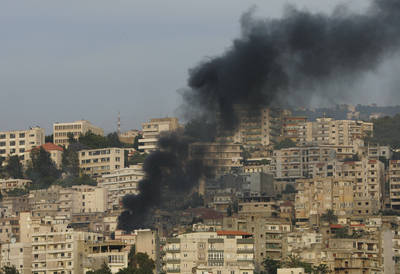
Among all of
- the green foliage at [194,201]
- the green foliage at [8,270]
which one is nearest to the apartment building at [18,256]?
the green foliage at [8,270]

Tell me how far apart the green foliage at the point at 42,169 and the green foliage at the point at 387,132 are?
125 feet

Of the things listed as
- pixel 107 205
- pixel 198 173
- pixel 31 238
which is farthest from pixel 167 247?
pixel 107 205

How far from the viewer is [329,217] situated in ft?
425

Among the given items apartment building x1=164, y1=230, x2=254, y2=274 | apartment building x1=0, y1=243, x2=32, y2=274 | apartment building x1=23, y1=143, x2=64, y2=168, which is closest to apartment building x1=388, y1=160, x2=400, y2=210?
apartment building x1=164, y1=230, x2=254, y2=274

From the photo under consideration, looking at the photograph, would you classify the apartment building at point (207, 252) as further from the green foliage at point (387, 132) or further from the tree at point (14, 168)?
the green foliage at point (387, 132)

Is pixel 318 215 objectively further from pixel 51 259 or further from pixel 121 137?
pixel 121 137

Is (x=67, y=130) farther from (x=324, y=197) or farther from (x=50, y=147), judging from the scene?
(x=324, y=197)

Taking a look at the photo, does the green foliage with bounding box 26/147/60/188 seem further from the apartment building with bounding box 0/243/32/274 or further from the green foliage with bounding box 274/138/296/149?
the apartment building with bounding box 0/243/32/274

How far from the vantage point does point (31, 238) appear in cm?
11950

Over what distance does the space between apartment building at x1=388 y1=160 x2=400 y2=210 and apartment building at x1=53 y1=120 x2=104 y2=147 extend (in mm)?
47068

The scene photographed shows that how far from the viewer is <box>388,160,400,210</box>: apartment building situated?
142500 mm

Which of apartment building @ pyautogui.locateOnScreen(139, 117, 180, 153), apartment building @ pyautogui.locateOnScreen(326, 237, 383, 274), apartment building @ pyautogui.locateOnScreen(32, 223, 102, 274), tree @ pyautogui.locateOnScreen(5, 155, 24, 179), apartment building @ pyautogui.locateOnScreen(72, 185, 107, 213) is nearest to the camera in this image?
apartment building @ pyautogui.locateOnScreen(326, 237, 383, 274)

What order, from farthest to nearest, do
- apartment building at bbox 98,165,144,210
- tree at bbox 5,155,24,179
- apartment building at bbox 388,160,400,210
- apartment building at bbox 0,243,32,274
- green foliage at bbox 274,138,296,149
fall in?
green foliage at bbox 274,138,296,149
tree at bbox 5,155,24,179
apartment building at bbox 98,165,144,210
apartment building at bbox 388,160,400,210
apartment building at bbox 0,243,32,274

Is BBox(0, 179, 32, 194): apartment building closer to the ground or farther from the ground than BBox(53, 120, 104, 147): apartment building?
closer to the ground
